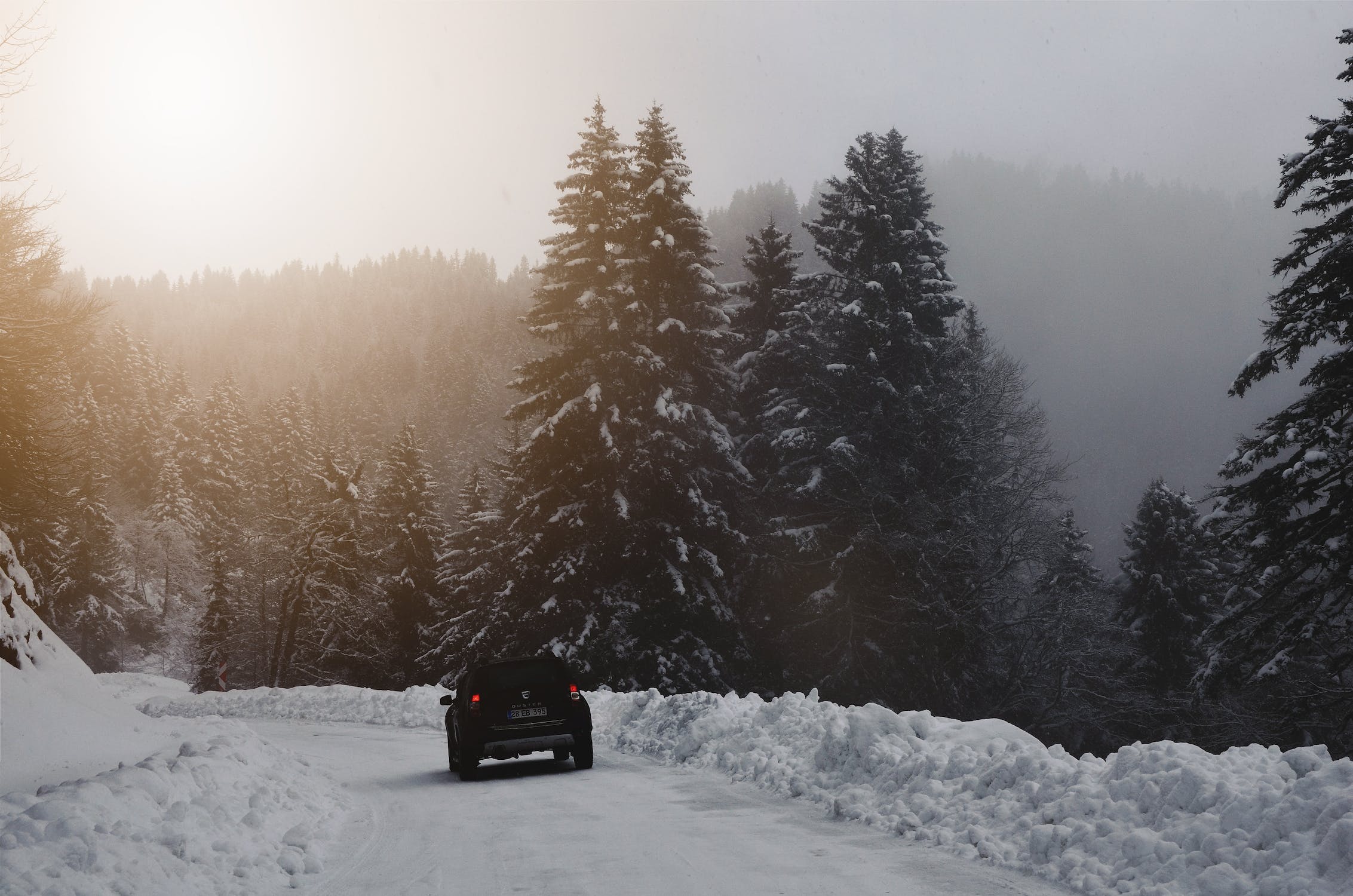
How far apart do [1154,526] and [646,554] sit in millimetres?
26590

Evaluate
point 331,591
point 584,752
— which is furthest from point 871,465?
point 331,591

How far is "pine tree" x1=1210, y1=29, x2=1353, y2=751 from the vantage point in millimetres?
16578

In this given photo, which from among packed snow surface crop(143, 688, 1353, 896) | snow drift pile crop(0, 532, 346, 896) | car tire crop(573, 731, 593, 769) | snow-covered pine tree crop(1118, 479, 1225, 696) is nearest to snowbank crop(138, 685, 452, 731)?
snow drift pile crop(0, 532, 346, 896)

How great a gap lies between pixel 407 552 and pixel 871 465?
29.8m

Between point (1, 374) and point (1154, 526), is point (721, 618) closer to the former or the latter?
point (1, 374)

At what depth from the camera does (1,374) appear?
23891mm

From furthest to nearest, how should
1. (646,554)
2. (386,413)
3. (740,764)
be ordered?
1. (386,413)
2. (646,554)
3. (740,764)

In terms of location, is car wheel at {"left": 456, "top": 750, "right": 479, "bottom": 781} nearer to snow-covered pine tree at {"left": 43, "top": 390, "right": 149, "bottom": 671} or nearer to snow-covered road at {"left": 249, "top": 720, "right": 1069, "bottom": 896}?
snow-covered road at {"left": 249, "top": 720, "right": 1069, "bottom": 896}

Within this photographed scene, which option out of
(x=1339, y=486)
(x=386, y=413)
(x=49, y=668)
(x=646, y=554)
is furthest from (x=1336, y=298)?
(x=386, y=413)

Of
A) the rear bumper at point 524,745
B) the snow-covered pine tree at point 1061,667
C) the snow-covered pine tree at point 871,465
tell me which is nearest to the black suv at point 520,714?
the rear bumper at point 524,745

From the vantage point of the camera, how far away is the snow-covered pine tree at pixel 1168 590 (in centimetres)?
3938

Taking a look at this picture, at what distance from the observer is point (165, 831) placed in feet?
23.4

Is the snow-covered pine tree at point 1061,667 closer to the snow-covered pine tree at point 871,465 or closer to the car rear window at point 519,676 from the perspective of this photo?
the snow-covered pine tree at point 871,465

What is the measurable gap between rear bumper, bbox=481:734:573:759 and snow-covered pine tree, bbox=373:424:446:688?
34.9 metres
